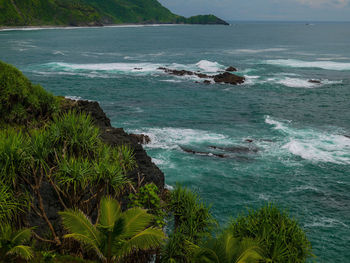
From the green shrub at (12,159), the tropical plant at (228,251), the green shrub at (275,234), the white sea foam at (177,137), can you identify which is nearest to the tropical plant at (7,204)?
the green shrub at (12,159)

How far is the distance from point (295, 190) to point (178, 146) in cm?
1437

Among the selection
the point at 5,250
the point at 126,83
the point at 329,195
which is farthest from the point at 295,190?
the point at 126,83

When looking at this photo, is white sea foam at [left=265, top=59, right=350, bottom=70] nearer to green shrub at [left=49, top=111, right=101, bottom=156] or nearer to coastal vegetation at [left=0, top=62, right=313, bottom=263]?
coastal vegetation at [left=0, top=62, right=313, bottom=263]

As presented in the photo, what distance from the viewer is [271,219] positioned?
58.6 ft

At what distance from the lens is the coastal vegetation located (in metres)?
→ 13.5

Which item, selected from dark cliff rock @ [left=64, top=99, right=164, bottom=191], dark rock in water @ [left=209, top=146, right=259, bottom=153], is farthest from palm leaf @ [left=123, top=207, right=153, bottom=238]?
dark rock in water @ [left=209, top=146, right=259, bottom=153]

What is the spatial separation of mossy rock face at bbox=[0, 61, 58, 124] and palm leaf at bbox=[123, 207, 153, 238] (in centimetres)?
2282

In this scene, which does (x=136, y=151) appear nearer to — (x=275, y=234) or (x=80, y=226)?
(x=275, y=234)

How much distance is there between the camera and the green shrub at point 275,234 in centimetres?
1628

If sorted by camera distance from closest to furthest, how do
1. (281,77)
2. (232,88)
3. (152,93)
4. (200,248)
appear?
(200,248) < (152,93) < (232,88) < (281,77)

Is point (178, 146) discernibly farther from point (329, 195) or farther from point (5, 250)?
point (5, 250)

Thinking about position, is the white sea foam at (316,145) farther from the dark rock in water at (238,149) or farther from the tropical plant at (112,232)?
the tropical plant at (112,232)

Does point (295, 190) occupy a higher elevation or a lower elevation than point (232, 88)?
lower

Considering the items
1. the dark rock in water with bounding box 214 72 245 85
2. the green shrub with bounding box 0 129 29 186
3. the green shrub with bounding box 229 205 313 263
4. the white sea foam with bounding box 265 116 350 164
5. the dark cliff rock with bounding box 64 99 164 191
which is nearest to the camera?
the green shrub with bounding box 0 129 29 186
